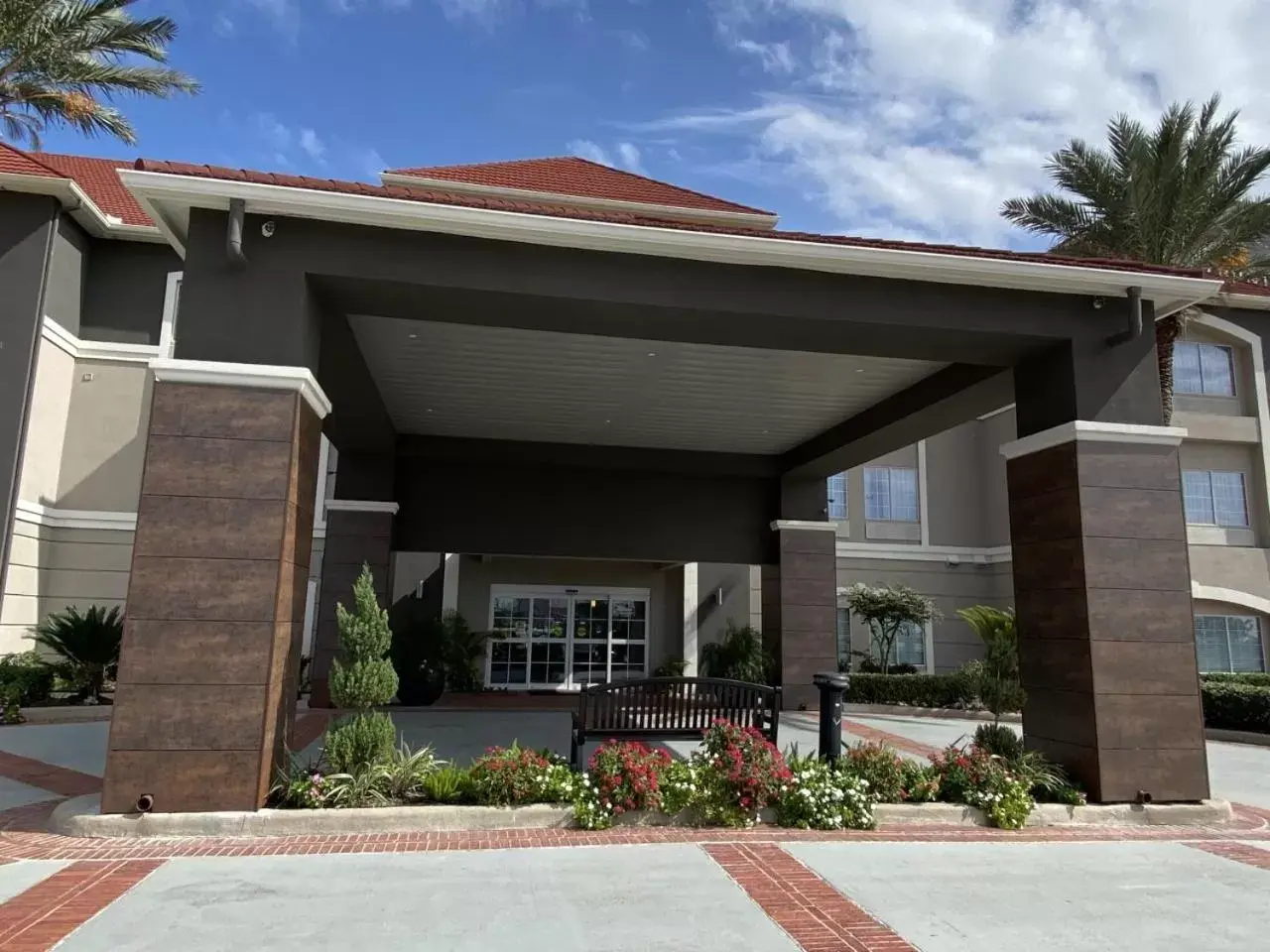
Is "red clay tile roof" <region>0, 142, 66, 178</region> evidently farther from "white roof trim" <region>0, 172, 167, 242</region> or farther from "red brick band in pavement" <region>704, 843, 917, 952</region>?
"red brick band in pavement" <region>704, 843, 917, 952</region>

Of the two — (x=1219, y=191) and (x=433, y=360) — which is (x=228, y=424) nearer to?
(x=433, y=360)

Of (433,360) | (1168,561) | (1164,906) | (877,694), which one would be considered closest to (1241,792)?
(1168,561)

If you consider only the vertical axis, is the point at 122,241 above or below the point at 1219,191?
below

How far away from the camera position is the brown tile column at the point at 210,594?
6.16 metres

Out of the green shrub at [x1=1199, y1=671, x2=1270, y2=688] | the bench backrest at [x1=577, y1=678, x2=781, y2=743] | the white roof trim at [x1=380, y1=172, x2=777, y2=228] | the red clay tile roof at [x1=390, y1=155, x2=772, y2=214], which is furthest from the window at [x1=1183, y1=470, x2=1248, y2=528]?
the bench backrest at [x1=577, y1=678, x2=781, y2=743]

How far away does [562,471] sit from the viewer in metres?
14.9

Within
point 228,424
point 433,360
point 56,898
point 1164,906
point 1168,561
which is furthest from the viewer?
point 433,360

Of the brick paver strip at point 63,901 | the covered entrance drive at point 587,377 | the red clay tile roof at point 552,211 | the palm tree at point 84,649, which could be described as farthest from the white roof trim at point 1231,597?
the palm tree at point 84,649

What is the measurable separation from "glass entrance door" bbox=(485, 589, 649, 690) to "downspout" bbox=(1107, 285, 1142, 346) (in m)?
16.0

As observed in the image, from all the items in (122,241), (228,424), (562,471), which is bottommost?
(228,424)

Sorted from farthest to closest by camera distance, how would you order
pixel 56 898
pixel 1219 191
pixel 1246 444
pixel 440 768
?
pixel 1246 444 → pixel 1219 191 → pixel 440 768 → pixel 56 898

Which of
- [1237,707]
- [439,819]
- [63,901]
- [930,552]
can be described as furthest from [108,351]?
[1237,707]

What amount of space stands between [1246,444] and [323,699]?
22614 millimetres

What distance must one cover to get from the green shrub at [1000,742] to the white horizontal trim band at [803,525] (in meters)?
7.04
